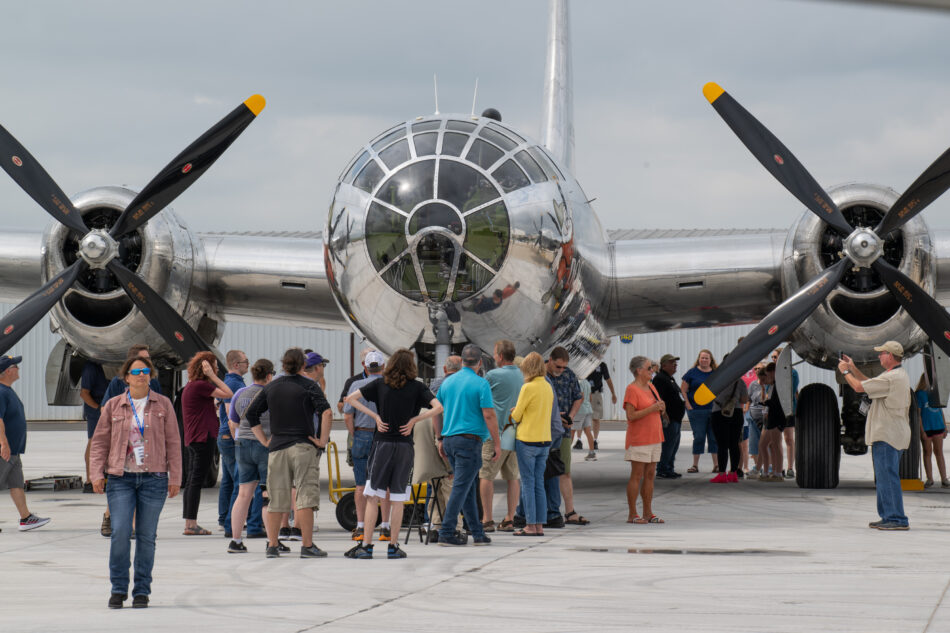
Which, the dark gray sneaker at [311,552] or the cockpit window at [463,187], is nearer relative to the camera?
the dark gray sneaker at [311,552]

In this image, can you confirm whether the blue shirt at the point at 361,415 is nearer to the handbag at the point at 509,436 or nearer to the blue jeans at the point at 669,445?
the handbag at the point at 509,436

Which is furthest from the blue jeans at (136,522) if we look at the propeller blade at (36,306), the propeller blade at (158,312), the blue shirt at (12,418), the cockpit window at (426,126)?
the propeller blade at (36,306)

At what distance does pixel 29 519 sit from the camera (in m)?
10.4

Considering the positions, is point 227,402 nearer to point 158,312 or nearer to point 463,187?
point 463,187

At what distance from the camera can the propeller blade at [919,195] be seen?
11648 mm

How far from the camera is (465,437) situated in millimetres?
9000

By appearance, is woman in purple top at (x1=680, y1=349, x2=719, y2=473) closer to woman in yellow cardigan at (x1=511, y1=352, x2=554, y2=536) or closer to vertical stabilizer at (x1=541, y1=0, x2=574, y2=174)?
vertical stabilizer at (x1=541, y1=0, x2=574, y2=174)

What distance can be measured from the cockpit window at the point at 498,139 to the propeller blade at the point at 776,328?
3403 mm

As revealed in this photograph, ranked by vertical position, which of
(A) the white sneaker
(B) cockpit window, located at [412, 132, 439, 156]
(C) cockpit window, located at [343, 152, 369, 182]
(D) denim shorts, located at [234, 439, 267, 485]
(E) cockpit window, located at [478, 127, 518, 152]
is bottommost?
(A) the white sneaker

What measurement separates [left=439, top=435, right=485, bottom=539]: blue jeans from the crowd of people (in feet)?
0.04

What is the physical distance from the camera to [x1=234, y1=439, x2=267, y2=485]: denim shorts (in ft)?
29.3

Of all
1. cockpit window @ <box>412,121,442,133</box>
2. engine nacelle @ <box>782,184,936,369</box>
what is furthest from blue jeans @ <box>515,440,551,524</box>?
engine nacelle @ <box>782,184,936,369</box>

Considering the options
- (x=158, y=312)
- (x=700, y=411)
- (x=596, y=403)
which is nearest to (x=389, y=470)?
(x=158, y=312)

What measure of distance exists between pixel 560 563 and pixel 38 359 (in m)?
33.3
